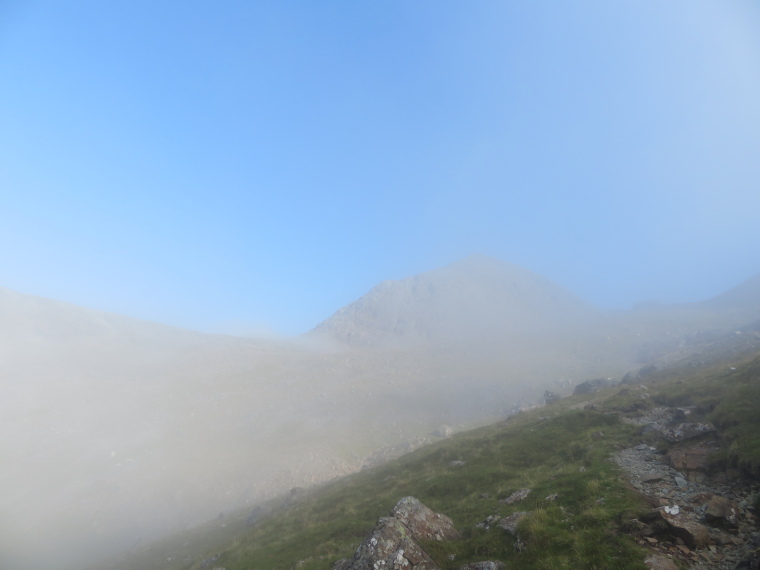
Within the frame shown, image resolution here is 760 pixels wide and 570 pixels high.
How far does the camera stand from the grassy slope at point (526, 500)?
12.7m

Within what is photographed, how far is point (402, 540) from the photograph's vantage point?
44.1 feet

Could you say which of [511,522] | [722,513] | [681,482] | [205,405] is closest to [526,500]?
[511,522]

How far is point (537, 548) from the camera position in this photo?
12305mm

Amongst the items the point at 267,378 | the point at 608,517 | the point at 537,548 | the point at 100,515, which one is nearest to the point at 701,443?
the point at 608,517

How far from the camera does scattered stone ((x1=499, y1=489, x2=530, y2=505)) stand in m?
18.4

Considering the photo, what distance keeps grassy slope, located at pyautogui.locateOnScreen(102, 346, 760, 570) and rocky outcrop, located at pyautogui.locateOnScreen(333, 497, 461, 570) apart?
823 mm

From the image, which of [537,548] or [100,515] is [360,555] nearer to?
[537,548]

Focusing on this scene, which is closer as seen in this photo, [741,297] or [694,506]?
[694,506]

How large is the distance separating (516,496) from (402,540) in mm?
9013

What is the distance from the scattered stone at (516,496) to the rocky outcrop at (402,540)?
4310 mm

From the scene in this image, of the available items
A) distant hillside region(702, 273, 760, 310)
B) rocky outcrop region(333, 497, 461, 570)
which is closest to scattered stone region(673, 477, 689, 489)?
rocky outcrop region(333, 497, 461, 570)

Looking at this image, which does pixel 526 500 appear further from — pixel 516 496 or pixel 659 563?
pixel 659 563

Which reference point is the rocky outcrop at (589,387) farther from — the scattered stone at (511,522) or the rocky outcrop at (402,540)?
the rocky outcrop at (402,540)

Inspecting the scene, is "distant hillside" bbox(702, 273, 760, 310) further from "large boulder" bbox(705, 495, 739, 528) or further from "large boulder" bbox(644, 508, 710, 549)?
"large boulder" bbox(644, 508, 710, 549)
